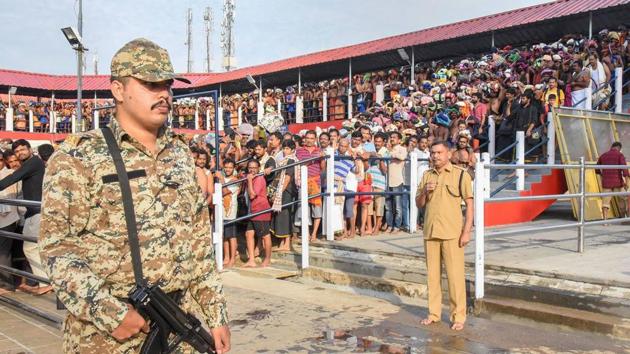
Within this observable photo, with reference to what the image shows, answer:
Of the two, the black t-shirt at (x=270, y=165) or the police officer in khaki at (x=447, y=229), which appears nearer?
the police officer in khaki at (x=447, y=229)

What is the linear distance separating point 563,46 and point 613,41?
1203 millimetres

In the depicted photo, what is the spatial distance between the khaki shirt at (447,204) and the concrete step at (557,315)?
912 mm

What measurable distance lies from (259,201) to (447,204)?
12.2 ft

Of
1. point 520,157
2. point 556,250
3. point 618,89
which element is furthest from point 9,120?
point 556,250

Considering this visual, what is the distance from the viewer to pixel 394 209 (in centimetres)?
972

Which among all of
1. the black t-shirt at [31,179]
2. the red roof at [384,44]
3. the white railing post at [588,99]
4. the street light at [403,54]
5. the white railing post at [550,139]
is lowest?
the black t-shirt at [31,179]

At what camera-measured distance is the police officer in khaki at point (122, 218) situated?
1.98 m

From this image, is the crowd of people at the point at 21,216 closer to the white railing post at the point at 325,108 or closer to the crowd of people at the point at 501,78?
the crowd of people at the point at 501,78

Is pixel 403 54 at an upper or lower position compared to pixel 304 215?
upper

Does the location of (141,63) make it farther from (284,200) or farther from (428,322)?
(284,200)

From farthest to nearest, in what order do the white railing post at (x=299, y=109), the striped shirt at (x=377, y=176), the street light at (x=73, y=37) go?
the white railing post at (x=299, y=109), the street light at (x=73, y=37), the striped shirt at (x=377, y=176)

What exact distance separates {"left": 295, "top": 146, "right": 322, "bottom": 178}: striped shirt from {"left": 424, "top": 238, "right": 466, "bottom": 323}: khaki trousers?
3590mm

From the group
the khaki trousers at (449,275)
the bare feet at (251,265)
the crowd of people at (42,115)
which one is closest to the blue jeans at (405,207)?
the bare feet at (251,265)

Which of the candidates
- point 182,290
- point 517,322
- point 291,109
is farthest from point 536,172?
point 291,109
